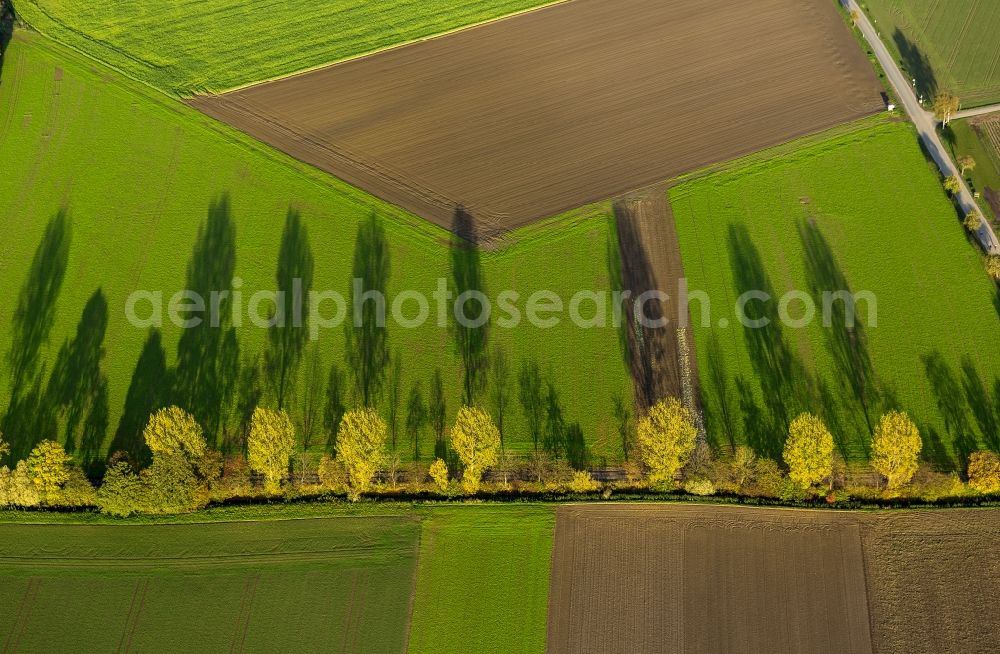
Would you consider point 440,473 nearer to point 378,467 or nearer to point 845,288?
point 378,467

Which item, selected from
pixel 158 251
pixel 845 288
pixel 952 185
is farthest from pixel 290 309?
pixel 952 185

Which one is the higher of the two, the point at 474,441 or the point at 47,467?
the point at 474,441

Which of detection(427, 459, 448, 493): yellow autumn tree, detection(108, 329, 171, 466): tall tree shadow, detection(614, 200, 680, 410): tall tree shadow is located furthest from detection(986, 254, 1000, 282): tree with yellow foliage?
detection(108, 329, 171, 466): tall tree shadow

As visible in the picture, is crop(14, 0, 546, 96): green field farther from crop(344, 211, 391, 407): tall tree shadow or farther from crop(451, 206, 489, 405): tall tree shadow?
crop(451, 206, 489, 405): tall tree shadow

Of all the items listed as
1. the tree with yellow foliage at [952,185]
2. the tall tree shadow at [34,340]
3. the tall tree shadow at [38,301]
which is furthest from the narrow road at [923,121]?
the tall tree shadow at [38,301]

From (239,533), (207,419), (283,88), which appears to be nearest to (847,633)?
(239,533)

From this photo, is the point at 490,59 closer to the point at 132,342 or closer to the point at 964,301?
the point at 132,342
